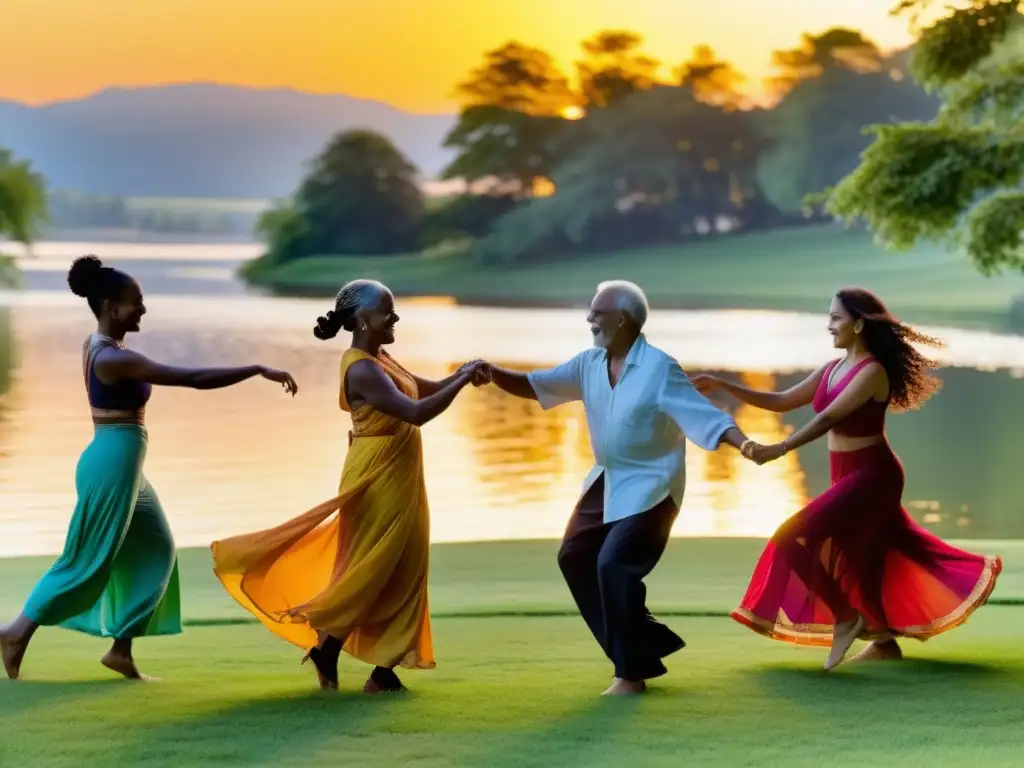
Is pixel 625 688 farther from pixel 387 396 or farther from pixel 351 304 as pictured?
pixel 351 304

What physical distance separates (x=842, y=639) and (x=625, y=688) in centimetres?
101

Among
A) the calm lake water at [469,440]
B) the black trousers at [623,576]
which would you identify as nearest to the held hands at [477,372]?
the black trousers at [623,576]

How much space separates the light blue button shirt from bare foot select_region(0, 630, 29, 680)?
2.28 metres

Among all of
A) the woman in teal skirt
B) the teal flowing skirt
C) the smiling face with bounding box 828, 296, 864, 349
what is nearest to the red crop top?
the smiling face with bounding box 828, 296, 864, 349

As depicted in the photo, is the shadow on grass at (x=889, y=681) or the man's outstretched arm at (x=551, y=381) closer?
the shadow on grass at (x=889, y=681)

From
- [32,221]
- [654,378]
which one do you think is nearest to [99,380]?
[654,378]

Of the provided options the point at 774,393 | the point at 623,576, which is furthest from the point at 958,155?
the point at 623,576

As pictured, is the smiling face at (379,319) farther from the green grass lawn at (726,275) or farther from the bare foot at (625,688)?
the green grass lawn at (726,275)

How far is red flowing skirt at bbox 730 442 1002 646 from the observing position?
7.70m

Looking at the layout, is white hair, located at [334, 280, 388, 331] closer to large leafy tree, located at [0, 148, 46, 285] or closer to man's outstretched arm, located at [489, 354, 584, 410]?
man's outstretched arm, located at [489, 354, 584, 410]

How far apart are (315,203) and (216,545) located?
Answer: 2858 inches

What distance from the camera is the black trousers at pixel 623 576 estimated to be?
7188 millimetres

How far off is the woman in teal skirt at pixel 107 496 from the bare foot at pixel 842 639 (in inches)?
92.6

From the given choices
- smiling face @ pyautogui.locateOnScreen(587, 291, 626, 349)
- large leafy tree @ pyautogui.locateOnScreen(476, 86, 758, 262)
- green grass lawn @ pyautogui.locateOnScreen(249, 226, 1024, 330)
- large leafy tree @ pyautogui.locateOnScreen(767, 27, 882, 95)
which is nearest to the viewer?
smiling face @ pyautogui.locateOnScreen(587, 291, 626, 349)
